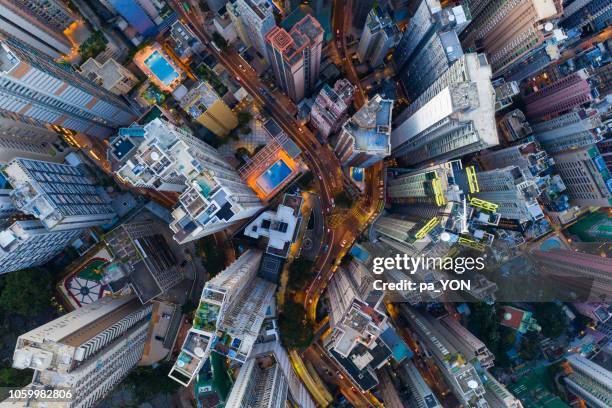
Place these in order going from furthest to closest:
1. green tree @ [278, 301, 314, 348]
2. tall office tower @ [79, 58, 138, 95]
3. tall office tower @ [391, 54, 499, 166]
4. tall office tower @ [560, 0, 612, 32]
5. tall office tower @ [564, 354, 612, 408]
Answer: tall office tower @ [560, 0, 612, 32]
green tree @ [278, 301, 314, 348]
tall office tower @ [564, 354, 612, 408]
tall office tower @ [79, 58, 138, 95]
tall office tower @ [391, 54, 499, 166]

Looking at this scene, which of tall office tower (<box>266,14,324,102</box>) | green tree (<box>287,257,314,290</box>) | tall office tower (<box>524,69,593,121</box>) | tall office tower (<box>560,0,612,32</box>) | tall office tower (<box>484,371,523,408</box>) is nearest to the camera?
tall office tower (<box>266,14,324,102</box>)

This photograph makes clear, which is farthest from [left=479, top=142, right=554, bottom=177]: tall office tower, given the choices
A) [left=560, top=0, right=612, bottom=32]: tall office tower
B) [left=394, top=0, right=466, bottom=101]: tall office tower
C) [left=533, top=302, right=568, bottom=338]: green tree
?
[left=533, top=302, right=568, bottom=338]: green tree

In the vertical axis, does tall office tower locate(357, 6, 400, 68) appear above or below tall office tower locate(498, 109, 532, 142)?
above

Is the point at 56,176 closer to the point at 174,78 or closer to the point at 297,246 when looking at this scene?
the point at 174,78

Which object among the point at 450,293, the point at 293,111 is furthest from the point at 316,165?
the point at 450,293

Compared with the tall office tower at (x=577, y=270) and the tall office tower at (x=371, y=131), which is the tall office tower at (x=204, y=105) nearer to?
the tall office tower at (x=371, y=131)

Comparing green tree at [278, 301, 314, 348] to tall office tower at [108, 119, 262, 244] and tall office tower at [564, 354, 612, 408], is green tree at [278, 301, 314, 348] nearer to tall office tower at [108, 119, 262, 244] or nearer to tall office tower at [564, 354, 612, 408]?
tall office tower at [108, 119, 262, 244]

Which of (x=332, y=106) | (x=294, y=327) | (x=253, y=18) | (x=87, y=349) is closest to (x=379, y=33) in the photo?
(x=332, y=106)
